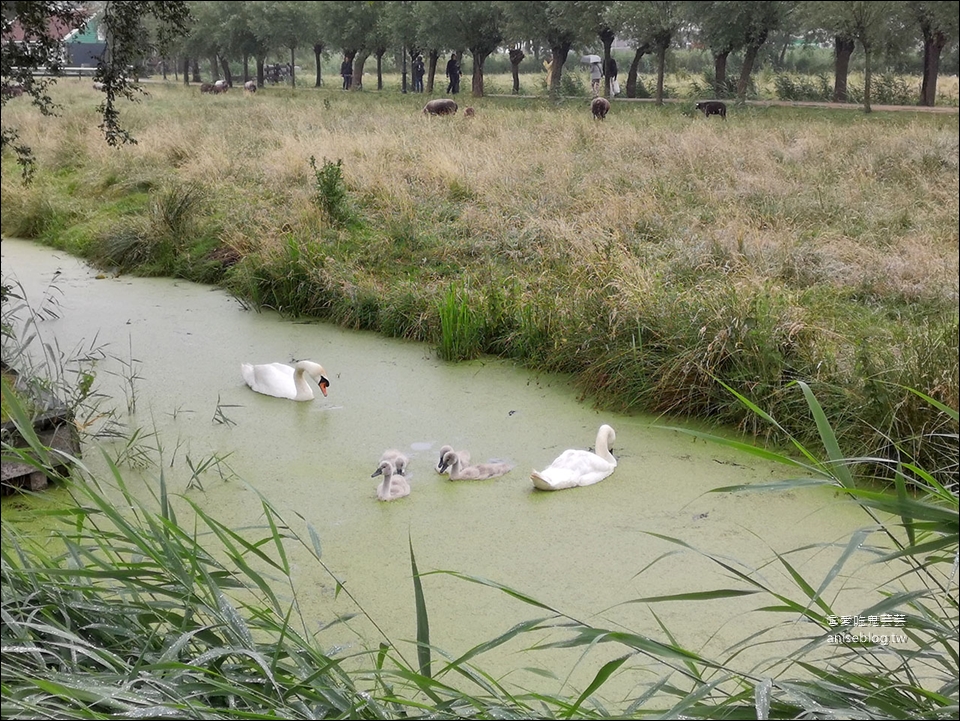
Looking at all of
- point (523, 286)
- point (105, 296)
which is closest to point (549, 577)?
point (523, 286)

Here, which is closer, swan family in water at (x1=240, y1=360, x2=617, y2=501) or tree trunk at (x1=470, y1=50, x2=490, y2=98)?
swan family in water at (x1=240, y1=360, x2=617, y2=501)

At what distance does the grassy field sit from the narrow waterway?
380 mm

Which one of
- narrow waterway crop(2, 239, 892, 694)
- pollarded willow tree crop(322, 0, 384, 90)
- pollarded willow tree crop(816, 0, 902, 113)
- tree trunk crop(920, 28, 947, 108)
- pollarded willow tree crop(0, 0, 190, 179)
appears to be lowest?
narrow waterway crop(2, 239, 892, 694)

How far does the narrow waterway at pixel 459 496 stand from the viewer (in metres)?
3.51

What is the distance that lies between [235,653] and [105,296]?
6.89 meters

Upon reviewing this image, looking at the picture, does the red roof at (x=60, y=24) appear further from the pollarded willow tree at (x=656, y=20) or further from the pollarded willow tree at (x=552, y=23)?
the pollarded willow tree at (x=552, y=23)

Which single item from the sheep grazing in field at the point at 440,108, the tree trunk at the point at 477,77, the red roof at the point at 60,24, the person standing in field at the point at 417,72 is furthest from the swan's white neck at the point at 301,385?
the person standing in field at the point at 417,72

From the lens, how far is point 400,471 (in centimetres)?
478

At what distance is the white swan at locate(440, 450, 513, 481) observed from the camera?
4.70 metres

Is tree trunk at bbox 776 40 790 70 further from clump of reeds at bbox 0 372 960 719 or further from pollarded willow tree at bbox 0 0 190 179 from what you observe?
clump of reeds at bbox 0 372 960 719

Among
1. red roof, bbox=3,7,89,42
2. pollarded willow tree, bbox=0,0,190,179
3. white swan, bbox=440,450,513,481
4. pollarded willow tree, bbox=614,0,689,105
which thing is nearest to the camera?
white swan, bbox=440,450,513,481

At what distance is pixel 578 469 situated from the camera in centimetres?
460

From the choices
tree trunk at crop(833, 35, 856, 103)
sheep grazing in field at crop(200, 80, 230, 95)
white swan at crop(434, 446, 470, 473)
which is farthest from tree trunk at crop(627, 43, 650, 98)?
white swan at crop(434, 446, 470, 473)

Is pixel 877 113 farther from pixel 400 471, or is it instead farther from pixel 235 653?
pixel 235 653
